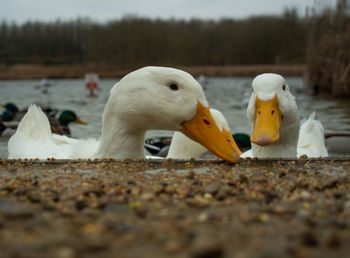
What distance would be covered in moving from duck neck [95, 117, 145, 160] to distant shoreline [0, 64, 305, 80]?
168 feet

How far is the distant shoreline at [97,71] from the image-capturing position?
56.3 m

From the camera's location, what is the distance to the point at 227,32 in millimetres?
67625

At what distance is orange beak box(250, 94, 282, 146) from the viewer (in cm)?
383

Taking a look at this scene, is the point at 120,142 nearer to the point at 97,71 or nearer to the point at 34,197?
the point at 34,197

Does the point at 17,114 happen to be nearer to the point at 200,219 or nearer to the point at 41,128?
the point at 41,128

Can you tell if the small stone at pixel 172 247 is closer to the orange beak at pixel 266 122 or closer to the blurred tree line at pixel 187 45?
the orange beak at pixel 266 122

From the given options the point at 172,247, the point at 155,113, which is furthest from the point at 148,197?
the point at 155,113

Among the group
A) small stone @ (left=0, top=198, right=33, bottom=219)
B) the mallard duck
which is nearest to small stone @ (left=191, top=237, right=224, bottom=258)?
small stone @ (left=0, top=198, right=33, bottom=219)

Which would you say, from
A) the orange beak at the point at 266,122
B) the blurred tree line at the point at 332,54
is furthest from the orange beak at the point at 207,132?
the blurred tree line at the point at 332,54

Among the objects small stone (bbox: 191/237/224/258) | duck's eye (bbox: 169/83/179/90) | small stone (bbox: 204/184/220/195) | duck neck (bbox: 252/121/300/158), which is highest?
duck's eye (bbox: 169/83/179/90)

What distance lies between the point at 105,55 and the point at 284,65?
74.8 feet

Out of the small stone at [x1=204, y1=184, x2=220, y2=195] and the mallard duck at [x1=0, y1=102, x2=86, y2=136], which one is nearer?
the small stone at [x1=204, y1=184, x2=220, y2=195]

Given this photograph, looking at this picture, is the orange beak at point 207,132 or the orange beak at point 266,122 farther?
the orange beak at point 266,122

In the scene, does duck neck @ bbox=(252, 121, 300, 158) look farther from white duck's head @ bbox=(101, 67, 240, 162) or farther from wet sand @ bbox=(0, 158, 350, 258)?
wet sand @ bbox=(0, 158, 350, 258)
